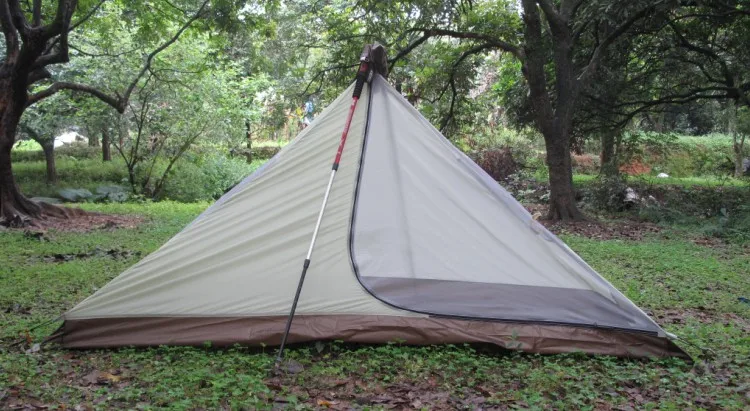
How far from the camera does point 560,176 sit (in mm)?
11734

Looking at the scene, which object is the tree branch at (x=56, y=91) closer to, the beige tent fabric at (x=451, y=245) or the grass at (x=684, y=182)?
the beige tent fabric at (x=451, y=245)

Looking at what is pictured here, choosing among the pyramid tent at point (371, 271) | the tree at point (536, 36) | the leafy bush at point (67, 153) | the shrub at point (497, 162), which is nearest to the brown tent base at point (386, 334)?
the pyramid tent at point (371, 271)

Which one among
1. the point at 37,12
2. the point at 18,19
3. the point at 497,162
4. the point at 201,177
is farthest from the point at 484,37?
the point at 201,177

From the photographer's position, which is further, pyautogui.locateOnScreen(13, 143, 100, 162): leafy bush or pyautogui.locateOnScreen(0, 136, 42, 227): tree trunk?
pyautogui.locateOnScreen(13, 143, 100, 162): leafy bush

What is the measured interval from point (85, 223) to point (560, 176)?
8455 mm

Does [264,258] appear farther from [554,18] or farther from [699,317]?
[554,18]

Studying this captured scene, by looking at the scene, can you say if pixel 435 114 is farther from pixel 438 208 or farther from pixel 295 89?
pixel 438 208

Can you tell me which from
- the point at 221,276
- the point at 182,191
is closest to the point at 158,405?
the point at 221,276

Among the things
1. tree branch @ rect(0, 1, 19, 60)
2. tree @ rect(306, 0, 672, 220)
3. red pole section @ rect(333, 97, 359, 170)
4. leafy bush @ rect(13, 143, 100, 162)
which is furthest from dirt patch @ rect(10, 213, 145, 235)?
leafy bush @ rect(13, 143, 100, 162)

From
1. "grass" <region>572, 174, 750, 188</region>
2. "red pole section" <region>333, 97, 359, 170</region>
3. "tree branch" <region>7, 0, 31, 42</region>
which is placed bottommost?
"red pole section" <region>333, 97, 359, 170</region>

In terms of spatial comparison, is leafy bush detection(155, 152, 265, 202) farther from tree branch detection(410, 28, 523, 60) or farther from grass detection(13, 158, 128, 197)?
tree branch detection(410, 28, 523, 60)

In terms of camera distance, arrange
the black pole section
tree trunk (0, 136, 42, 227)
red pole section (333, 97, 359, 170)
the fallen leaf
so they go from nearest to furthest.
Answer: the fallen leaf
the black pole section
red pole section (333, 97, 359, 170)
tree trunk (0, 136, 42, 227)

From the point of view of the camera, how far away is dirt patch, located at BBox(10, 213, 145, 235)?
35.4 feet

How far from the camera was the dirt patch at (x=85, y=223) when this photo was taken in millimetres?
10797
